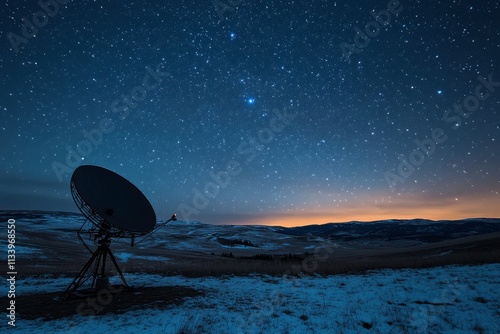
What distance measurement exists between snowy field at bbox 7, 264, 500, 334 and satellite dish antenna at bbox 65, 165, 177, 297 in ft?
8.97

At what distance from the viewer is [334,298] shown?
35.6ft

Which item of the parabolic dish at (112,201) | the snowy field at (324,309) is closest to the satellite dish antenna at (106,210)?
the parabolic dish at (112,201)

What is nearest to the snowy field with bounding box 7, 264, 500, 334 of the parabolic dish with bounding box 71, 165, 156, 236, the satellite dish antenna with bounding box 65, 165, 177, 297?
the satellite dish antenna with bounding box 65, 165, 177, 297

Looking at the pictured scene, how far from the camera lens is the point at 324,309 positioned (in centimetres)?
941

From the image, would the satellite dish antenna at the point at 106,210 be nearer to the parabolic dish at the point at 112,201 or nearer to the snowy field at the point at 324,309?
the parabolic dish at the point at 112,201

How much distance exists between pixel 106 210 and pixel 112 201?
0.96 m

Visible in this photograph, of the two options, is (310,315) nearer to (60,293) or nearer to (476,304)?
(476,304)

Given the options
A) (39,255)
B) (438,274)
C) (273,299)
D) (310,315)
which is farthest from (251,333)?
(39,255)

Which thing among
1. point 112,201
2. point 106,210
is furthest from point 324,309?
point 112,201

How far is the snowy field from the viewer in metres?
7.63

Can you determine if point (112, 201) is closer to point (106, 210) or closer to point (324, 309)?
point (106, 210)

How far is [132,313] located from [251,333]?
4.02 m

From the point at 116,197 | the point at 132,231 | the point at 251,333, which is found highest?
the point at 116,197

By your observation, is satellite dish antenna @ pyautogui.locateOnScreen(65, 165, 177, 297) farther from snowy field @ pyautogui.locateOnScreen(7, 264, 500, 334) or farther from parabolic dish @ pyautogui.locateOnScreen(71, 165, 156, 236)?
snowy field @ pyautogui.locateOnScreen(7, 264, 500, 334)
